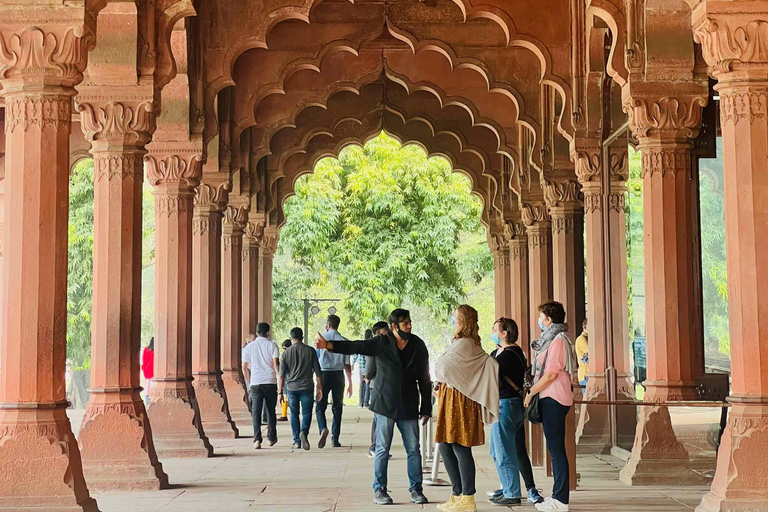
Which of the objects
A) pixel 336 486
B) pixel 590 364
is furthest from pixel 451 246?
pixel 336 486

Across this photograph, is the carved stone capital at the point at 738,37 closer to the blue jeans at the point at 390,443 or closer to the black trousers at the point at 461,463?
the black trousers at the point at 461,463

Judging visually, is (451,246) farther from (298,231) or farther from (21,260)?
(21,260)

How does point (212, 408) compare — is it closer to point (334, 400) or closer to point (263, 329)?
point (263, 329)

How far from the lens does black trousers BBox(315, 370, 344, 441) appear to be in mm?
15242

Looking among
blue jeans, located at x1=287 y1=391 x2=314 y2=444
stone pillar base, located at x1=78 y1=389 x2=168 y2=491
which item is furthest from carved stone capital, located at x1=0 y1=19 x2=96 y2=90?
blue jeans, located at x1=287 y1=391 x2=314 y2=444

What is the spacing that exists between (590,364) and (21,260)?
8037 mm

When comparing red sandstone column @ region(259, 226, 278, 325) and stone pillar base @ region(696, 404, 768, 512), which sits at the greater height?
red sandstone column @ region(259, 226, 278, 325)

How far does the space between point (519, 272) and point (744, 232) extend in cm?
1449

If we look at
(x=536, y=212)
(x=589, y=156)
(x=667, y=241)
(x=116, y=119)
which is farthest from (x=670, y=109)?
(x=536, y=212)

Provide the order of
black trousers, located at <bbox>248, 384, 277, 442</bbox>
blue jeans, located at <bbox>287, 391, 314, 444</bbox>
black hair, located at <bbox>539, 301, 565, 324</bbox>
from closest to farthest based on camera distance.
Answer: black hair, located at <bbox>539, 301, 565, 324</bbox> < blue jeans, located at <bbox>287, 391, 314, 444</bbox> < black trousers, located at <bbox>248, 384, 277, 442</bbox>

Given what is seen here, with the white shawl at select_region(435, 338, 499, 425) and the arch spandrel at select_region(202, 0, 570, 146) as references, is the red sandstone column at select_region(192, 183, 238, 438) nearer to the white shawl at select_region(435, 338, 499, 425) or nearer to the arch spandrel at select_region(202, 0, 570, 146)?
the arch spandrel at select_region(202, 0, 570, 146)

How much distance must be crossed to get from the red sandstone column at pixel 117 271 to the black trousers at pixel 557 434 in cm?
387

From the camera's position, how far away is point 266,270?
83.5 feet

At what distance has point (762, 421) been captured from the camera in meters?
7.37
